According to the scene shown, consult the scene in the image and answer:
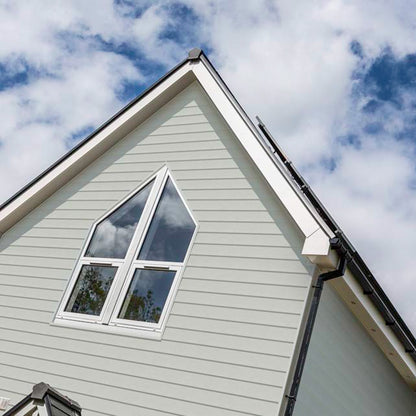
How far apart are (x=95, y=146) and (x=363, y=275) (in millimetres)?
4123

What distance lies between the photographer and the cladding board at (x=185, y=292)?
18.9 feet

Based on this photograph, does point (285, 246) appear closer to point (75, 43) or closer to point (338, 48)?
point (338, 48)

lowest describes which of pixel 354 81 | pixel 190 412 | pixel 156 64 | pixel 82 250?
pixel 190 412

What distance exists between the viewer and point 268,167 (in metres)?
6.51

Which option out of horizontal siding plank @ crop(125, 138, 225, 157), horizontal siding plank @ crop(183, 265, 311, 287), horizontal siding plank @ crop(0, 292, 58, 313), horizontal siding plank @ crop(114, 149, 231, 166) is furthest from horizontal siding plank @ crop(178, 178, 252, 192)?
horizontal siding plank @ crop(0, 292, 58, 313)

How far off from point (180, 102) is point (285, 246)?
2901 millimetres

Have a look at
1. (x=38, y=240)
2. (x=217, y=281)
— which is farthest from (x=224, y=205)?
(x=38, y=240)

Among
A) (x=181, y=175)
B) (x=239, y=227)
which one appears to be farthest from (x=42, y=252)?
(x=239, y=227)

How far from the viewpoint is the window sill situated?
6309 millimetres

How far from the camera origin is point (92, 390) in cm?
634

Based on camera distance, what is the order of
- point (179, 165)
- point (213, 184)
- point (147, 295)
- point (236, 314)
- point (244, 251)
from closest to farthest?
point (236, 314), point (244, 251), point (147, 295), point (213, 184), point (179, 165)

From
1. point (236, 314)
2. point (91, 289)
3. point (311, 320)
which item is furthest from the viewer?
point (91, 289)

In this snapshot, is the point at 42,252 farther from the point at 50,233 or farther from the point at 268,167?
the point at 268,167

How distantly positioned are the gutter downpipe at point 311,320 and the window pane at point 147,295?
5.52ft
